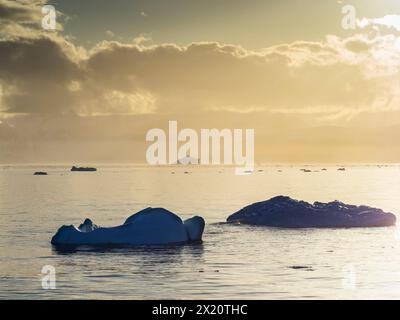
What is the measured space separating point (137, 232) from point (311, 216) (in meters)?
13.9

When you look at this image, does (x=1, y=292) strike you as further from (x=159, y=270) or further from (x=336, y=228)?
(x=336, y=228)

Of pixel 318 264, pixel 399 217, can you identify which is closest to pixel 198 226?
pixel 318 264

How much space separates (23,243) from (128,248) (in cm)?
631

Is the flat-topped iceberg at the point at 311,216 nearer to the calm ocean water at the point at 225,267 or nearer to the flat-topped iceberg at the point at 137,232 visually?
the calm ocean water at the point at 225,267

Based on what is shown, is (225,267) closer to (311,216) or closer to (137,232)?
(137,232)

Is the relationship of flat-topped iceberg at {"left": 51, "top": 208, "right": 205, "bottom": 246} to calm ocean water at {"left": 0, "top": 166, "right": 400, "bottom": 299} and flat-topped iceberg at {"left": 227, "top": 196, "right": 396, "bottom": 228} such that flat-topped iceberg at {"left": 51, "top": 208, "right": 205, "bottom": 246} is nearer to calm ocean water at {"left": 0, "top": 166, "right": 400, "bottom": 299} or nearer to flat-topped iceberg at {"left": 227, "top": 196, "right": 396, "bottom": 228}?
calm ocean water at {"left": 0, "top": 166, "right": 400, "bottom": 299}

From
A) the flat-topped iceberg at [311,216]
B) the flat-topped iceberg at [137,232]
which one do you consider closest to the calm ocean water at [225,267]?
the flat-topped iceberg at [137,232]

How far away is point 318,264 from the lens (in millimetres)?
28594

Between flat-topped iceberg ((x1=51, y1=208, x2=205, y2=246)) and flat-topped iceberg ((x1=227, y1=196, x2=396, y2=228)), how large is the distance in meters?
10.7

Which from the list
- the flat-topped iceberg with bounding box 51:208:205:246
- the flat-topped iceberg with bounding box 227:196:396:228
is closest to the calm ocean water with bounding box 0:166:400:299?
the flat-topped iceberg with bounding box 51:208:205:246

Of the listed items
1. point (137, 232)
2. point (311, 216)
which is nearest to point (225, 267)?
point (137, 232)

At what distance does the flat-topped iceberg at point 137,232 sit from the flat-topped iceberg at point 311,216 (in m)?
10.7

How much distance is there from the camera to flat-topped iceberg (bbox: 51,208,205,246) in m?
32.9

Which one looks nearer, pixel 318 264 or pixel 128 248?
pixel 318 264
